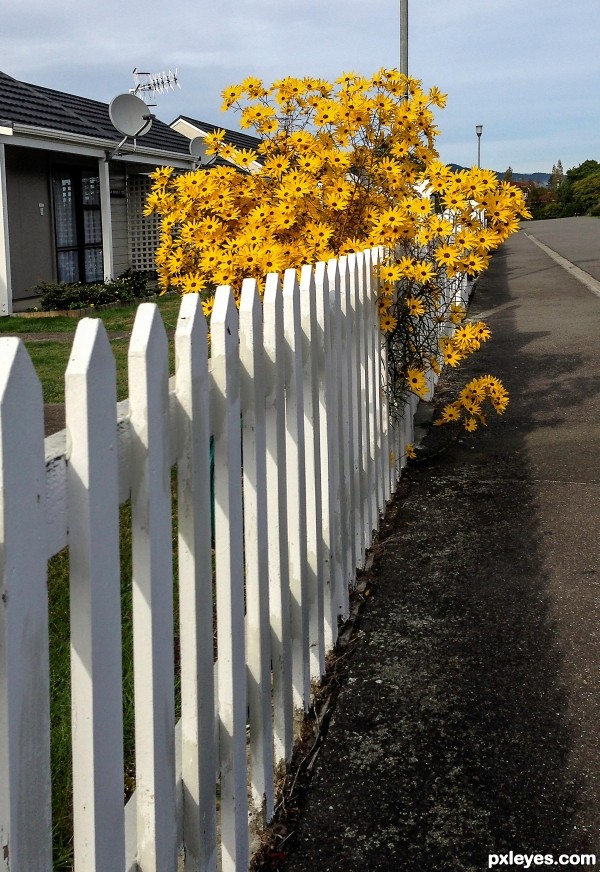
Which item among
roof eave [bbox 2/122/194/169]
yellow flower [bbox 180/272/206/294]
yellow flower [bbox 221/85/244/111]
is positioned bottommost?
yellow flower [bbox 180/272/206/294]

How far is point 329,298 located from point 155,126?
72.6ft

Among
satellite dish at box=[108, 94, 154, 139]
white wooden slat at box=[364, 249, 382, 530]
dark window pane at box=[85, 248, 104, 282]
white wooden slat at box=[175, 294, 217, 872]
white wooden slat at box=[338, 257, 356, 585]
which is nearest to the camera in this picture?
white wooden slat at box=[175, 294, 217, 872]

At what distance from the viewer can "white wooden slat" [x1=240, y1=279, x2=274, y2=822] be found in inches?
91.0

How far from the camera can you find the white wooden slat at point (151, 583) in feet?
5.29

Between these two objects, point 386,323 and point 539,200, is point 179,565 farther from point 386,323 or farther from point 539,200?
point 539,200

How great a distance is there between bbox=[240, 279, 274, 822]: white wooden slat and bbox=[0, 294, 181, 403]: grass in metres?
4.54

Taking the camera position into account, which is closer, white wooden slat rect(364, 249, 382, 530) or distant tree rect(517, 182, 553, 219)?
white wooden slat rect(364, 249, 382, 530)

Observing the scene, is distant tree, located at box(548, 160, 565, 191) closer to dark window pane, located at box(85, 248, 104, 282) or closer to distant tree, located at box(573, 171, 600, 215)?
distant tree, located at box(573, 171, 600, 215)

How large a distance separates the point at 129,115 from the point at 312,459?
16398 millimetres

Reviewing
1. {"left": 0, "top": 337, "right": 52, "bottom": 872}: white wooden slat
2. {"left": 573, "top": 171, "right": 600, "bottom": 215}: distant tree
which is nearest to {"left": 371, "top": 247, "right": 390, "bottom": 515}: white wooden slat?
{"left": 0, "top": 337, "right": 52, "bottom": 872}: white wooden slat

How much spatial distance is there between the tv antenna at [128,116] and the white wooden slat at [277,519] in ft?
53.4

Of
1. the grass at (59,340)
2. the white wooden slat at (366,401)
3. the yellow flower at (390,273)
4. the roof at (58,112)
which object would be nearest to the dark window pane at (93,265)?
the roof at (58,112)

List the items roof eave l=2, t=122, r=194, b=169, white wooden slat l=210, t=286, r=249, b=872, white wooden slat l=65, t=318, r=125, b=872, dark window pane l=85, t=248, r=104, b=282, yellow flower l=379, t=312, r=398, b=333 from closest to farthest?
white wooden slat l=65, t=318, r=125, b=872
white wooden slat l=210, t=286, r=249, b=872
yellow flower l=379, t=312, r=398, b=333
roof eave l=2, t=122, r=194, b=169
dark window pane l=85, t=248, r=104, b=282

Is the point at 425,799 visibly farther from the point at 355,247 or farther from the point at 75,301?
the point at 75,301
